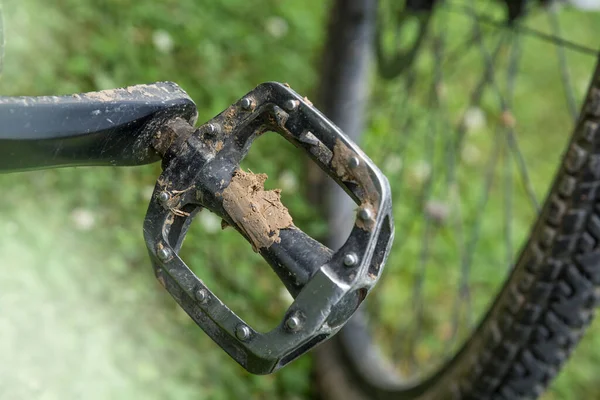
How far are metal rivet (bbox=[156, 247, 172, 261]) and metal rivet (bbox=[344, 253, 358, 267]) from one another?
0.18 meters

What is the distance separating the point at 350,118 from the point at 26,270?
0.88 m

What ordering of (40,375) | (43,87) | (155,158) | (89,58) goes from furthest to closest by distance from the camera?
(89,58) → (43,87) → (40,375) → (155,158)

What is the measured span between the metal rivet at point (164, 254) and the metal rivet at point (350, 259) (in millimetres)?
179

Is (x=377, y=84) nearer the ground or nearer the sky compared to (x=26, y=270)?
nearer the sky

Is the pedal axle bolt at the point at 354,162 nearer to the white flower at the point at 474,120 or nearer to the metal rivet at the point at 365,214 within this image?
the metal rivet at the point at 365,214

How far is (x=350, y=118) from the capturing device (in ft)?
5.98

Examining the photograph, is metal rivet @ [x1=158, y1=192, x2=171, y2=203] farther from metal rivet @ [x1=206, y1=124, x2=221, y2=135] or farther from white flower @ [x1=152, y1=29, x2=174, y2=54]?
white flower @ [x1=152, y1=29, x2=174, y2=54]

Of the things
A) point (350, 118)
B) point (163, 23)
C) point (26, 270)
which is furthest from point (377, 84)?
point (26, 270)

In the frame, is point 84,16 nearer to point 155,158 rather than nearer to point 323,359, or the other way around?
point 323,359

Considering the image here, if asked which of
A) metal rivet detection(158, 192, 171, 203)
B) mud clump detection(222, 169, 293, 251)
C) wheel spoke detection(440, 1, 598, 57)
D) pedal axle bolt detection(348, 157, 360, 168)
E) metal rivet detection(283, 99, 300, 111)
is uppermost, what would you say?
wheel spoke detection(440, 1, 598, 57)

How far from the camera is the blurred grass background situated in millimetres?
1277

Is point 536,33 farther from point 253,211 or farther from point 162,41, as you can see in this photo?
point 162,41

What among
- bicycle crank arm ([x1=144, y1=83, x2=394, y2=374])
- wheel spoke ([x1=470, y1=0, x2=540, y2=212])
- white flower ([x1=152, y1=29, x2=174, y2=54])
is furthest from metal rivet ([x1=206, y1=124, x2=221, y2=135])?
white flower ([x1=152, y1=29, x2=174, y2=54])

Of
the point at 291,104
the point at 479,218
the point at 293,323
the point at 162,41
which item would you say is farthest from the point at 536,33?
the point at 162,41
